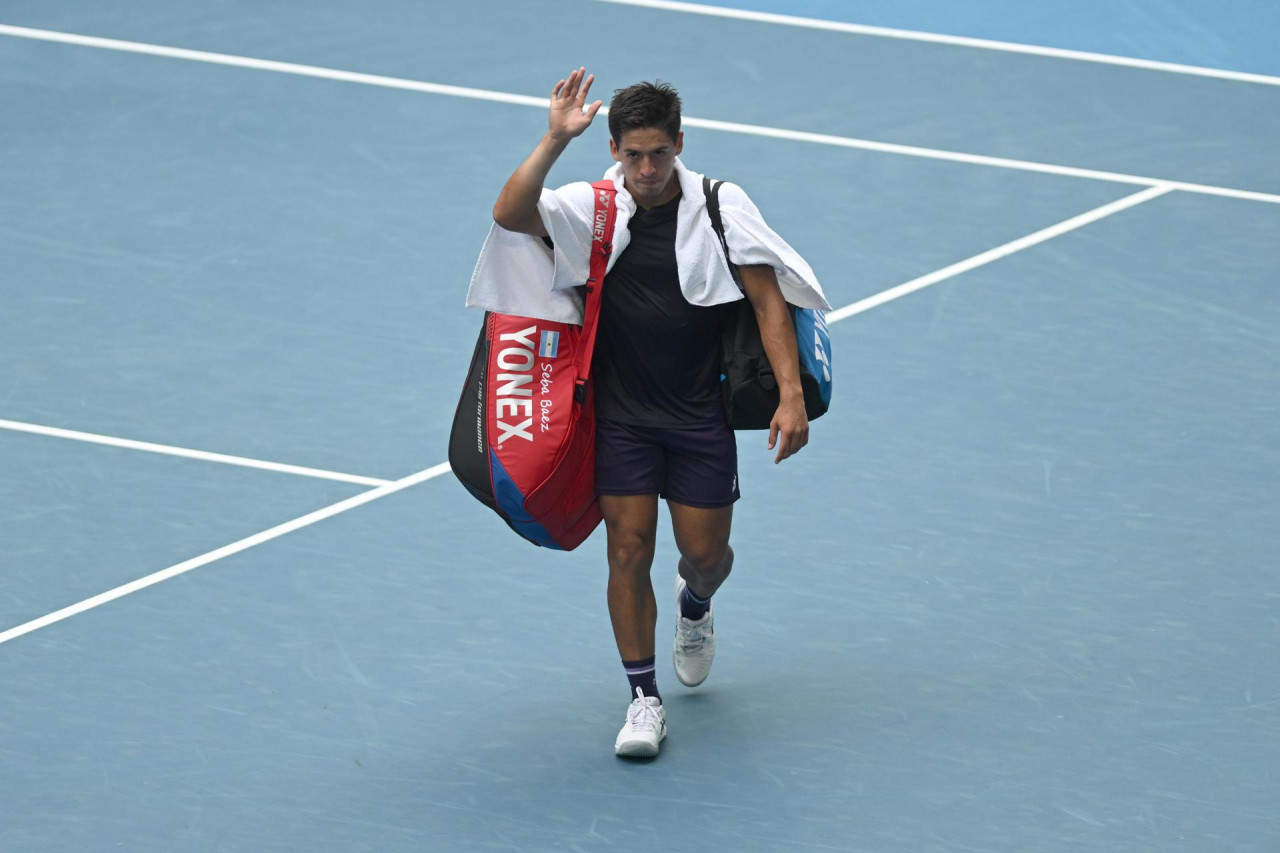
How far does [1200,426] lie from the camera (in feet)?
28.5

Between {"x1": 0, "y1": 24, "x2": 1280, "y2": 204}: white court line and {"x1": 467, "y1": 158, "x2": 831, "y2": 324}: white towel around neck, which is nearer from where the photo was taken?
{"x1": 467, "y1": 158, "x2": 831, "y2": 324}: white towel around neck

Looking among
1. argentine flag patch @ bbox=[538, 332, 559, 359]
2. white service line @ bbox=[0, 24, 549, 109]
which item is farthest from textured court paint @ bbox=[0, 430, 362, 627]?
white service line @ bbox=[0, 24, 549, 109]

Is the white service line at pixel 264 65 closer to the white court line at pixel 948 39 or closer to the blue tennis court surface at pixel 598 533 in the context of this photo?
the blue tennis court surface at pixel 598 533

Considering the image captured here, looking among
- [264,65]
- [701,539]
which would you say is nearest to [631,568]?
[701,539]

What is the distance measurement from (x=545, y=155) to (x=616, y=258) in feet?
1.63

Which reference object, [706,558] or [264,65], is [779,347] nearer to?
[706,558]

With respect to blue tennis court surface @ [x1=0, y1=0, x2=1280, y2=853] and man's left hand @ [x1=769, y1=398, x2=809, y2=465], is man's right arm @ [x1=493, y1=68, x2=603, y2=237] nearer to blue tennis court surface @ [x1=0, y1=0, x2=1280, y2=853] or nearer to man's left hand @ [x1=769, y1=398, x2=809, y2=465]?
man's left hand @ [x1=769, y1=398, x2=809, y2=465]

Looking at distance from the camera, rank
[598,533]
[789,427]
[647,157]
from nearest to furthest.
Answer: [647,157], [789,427], [598,533]

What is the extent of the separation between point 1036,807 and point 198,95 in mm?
7970

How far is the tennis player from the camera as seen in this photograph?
19.6 feet

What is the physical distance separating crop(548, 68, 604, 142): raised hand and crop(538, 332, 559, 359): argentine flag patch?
0.64 m

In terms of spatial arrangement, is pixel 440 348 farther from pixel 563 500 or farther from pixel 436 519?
pixel 563 500

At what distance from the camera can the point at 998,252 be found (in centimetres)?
1036

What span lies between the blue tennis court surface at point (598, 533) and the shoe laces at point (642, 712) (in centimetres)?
13
